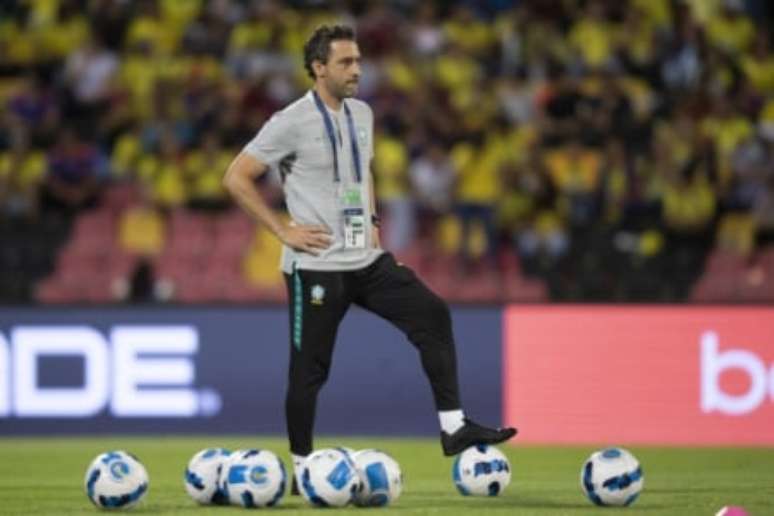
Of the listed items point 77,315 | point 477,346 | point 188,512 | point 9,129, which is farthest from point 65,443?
point 188,512

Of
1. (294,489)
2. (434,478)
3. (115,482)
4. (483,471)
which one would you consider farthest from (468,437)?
(434,478)

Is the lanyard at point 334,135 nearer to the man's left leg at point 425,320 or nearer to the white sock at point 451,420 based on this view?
the man's left leg at point 425,320

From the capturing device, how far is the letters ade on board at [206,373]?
53.4ft

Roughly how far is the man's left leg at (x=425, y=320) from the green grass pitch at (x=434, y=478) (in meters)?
0.54

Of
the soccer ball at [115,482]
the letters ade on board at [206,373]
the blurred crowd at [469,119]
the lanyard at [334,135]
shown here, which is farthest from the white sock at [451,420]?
the blurred crowd at [469,119]

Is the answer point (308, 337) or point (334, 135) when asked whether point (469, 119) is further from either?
point (308, 337)

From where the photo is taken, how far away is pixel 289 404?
34.2ft

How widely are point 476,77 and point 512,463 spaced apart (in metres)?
7.93

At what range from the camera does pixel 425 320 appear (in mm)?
10422

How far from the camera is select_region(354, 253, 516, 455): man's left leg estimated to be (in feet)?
34.2

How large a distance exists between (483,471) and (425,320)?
2.86 ft

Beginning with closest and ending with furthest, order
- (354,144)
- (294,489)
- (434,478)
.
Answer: (354,144)
(294,489)
(434,478)

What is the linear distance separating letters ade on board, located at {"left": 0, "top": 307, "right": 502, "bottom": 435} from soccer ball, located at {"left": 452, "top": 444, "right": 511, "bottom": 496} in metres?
5.82

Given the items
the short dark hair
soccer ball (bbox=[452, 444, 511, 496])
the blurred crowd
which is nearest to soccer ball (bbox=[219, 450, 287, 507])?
soccer ball (bbox=[452, 444, 511, 496])
